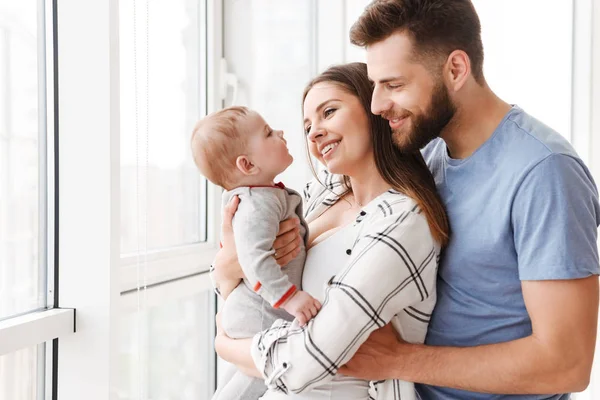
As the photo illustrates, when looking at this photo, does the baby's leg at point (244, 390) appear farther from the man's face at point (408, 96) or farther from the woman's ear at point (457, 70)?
the woman's ear at point (457, 70)

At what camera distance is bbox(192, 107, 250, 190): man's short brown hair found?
4.85 feet

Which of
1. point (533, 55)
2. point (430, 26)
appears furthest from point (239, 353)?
point (533, 55)

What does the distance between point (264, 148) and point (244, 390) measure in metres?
0.58

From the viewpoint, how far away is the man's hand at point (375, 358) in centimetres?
136

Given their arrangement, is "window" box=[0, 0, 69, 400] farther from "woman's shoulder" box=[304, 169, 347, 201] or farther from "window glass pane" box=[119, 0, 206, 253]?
"woman's shoulder" box=[304, 169, 347, 201]

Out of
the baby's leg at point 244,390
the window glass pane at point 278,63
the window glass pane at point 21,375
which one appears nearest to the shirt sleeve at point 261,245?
the baby's leg at point 244,390

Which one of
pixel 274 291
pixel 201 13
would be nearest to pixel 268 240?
pixel 274 291

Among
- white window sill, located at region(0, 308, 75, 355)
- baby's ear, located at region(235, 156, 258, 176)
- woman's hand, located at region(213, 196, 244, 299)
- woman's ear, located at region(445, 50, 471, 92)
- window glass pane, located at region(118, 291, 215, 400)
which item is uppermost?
woman's ear, located at region(445, 50, 471, 92)

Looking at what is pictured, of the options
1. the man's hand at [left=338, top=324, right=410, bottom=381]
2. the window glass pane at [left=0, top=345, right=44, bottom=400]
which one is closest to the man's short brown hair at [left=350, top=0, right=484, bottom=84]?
the man's hand at [left=338, top=324, right=410, bottom=381]

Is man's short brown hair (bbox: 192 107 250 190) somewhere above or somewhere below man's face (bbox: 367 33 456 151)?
below

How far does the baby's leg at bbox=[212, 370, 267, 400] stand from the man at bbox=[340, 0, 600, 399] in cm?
28

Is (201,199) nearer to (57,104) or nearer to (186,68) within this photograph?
(186,68)

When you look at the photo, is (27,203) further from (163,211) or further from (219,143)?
(163,211)

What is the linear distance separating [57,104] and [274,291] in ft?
2.47
